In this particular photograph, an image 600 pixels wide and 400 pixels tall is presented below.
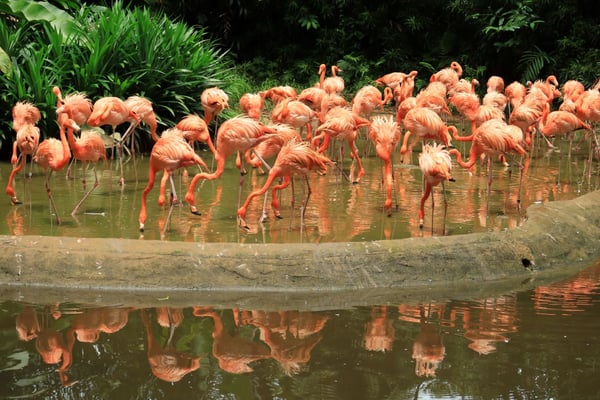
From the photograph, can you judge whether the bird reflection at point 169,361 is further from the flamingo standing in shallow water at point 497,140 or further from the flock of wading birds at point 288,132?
the flamingo standing in shallow water at point 497,140

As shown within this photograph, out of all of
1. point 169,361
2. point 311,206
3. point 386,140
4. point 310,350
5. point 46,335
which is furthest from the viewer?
point 311,206

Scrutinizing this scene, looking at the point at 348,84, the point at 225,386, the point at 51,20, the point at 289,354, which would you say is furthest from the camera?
the point at 348,84

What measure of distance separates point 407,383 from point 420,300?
1.26 m

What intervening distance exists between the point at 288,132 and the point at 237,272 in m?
2.30

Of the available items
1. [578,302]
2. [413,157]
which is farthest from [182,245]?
[413,157]

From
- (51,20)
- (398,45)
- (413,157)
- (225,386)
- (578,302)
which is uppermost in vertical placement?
(398,45)

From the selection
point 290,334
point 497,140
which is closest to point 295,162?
point 497,140

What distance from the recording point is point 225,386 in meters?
4.05

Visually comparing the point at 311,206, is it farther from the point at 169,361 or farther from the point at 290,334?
the point at 169,361

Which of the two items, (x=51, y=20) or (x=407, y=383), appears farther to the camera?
(x=51, y=20)

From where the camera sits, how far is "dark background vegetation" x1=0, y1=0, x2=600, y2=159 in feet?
33.2

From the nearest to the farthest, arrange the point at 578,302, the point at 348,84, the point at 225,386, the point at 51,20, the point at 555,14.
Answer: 1. the point at 225,386
2. the point at 578,302
3. the point at 51,20
4. the point at 555,14
5. the point at 348,84

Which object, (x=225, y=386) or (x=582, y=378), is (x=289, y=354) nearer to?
(x=225, y=386)

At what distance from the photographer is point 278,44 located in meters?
17.5
